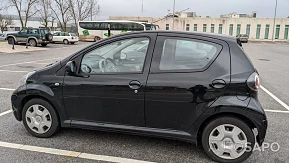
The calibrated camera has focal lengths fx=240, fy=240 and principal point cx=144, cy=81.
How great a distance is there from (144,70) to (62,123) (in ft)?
4.90

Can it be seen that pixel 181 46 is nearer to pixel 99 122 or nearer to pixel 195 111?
pixel 195 111

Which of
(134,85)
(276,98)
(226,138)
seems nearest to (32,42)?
(276,98)

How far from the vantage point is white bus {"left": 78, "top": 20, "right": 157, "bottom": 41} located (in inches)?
1174

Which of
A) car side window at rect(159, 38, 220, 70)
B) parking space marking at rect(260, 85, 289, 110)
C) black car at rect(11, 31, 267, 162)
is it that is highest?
car side window at rect(159, 38, 220, 70)

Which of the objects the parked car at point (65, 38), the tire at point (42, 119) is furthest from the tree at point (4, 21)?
the tire at point (42, 119)

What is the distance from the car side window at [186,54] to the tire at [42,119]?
1765 mm

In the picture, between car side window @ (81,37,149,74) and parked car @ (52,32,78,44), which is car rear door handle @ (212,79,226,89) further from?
parked car @ (52,32,78,44)

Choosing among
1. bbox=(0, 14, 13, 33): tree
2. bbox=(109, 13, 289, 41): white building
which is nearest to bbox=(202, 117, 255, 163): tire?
bbox=(0, 14, 13, 33): tree

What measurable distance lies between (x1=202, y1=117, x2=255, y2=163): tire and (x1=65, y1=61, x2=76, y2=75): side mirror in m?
1.94

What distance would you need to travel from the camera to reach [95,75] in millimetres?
3316

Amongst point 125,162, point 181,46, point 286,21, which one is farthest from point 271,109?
point 286,21

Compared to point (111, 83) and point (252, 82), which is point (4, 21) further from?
point (252, 82)

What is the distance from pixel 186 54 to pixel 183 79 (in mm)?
358

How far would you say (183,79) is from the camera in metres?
3.00
